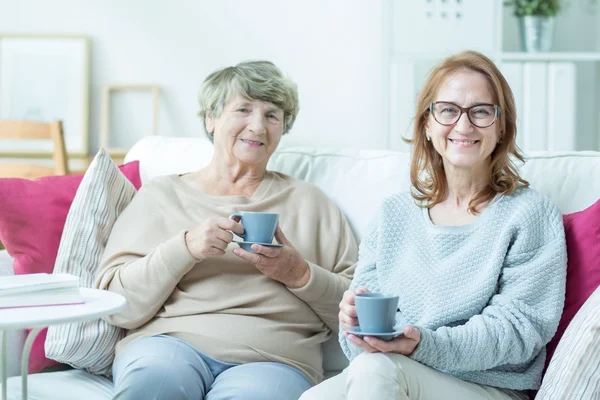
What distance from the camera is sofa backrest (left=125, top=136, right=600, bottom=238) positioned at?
6.10ft

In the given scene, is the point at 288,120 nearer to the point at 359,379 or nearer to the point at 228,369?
the point at 228,369

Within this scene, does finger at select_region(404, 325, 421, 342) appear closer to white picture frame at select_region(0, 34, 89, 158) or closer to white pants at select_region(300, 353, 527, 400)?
white pants at select_region(300, 353, 527, 400)

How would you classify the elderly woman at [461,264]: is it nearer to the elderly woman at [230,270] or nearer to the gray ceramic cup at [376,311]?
the gray ceramic cup at [376,311]

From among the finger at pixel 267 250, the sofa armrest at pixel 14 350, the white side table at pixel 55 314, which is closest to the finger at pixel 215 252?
the finger at pixel 267 250

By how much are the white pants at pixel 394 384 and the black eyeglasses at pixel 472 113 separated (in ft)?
1.66

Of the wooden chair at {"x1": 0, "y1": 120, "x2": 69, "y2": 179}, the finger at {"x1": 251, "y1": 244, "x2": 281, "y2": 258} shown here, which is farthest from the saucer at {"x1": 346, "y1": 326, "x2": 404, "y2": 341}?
the wooden chair at {"x1": 0, "y1": 120, "x2": 69, "y2": 179}

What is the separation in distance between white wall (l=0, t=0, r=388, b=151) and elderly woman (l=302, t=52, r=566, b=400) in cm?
248

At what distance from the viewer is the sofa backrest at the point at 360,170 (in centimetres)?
186

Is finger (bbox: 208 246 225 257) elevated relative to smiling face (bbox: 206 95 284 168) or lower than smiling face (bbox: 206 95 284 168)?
lower

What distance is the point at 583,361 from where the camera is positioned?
135cm

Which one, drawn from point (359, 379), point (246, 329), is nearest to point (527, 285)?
point (359, 379)

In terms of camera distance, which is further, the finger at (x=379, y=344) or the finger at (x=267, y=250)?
the finger at (x=267, y=250)

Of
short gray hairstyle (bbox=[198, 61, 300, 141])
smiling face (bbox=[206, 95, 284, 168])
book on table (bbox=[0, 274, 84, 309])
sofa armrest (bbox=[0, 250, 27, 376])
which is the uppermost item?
short gray hairstyle (bbox=[198, 61, 300, 141])

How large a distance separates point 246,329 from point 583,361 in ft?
2.51
